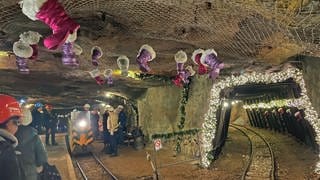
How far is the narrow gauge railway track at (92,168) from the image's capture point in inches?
420

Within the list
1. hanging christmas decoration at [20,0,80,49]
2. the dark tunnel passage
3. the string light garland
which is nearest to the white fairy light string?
the dark tunnel passage

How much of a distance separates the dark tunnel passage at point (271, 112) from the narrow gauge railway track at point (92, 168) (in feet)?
12.1

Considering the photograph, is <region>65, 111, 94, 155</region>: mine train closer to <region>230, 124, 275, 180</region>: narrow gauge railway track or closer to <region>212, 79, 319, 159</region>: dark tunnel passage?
<region>212, 79, 319, 159</region>: dark tunnel passage

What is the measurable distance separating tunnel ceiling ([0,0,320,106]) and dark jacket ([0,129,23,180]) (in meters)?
1.84

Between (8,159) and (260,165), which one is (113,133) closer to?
(260,165)

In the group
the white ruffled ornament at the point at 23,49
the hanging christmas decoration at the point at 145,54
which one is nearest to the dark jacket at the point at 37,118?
the hanging christmas decoration at the point at 145,54

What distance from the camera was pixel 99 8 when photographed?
193 inches

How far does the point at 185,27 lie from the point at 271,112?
19.0m

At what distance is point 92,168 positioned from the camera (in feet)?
39.7

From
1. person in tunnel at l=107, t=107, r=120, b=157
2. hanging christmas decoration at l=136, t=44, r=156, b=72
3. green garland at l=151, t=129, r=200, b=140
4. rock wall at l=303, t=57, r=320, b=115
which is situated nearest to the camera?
hanging christmas decoration at l=136, t=44, r=156, b=72

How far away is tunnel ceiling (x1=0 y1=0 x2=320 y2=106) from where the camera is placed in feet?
15.5

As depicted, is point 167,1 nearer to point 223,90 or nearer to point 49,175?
point 49,175

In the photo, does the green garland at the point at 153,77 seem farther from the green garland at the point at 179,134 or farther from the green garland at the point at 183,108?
the green garland at the point at 179,134

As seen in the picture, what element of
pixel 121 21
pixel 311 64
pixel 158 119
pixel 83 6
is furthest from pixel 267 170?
pixel 83 6
